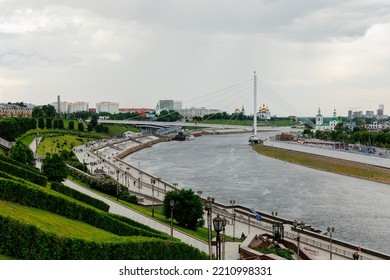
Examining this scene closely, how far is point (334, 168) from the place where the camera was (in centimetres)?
1560

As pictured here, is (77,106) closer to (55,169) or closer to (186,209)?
(55,169)

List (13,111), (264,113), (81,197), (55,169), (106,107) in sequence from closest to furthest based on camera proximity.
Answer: (81,197) < (55,169) < (13,111) < (264,113) < (106,107)

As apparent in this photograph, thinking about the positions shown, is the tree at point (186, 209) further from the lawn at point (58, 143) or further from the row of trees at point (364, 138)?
the row of trees at point (364, 138)

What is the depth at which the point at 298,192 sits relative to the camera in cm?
1094

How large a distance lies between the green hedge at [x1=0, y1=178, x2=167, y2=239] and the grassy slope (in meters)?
10.2

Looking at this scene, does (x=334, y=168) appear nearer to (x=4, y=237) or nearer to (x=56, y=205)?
(x=56, y=205)

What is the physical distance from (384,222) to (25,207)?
605 cm

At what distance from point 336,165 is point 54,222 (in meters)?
13.7

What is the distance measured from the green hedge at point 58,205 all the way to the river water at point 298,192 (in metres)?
3.68

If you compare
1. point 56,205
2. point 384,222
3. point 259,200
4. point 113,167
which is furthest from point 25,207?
point 113,167

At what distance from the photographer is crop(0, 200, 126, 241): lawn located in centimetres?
305

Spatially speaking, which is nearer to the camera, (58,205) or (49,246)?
(49,246)

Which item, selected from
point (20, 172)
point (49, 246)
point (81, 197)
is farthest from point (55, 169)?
point (49, 246)

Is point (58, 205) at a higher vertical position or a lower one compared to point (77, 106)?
lower
